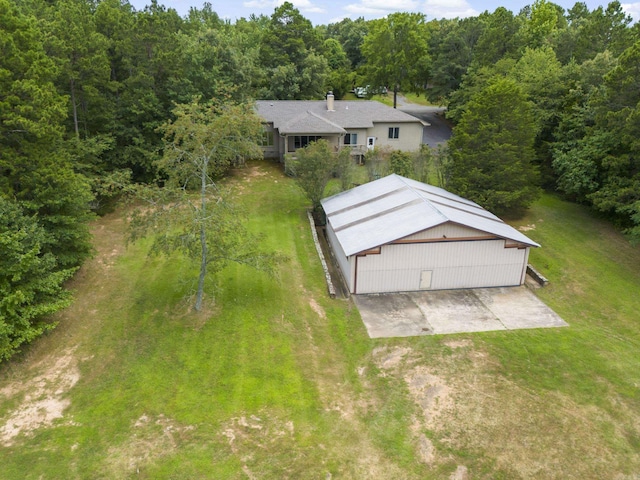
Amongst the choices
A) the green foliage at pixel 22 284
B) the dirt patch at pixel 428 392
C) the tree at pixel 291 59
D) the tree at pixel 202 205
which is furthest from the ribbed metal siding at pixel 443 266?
the tree at pixel 291 59

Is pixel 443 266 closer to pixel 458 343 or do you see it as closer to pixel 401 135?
pixel 458 343

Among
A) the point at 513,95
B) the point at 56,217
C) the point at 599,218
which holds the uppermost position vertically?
the point at 513,95

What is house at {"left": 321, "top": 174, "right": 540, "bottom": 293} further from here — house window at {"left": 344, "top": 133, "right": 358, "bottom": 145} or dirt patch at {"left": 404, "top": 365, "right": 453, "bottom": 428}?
house window at {"left": 344, "top": 133, "right": 358, "bottom": 145}

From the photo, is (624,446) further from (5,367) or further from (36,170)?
(36,170)

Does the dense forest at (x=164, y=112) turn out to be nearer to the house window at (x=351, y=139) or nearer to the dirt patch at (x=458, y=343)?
the house window at (x=351, y=139)

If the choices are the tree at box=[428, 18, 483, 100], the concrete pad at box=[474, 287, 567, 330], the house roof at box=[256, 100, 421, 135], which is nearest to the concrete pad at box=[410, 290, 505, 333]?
the concrete pad at box=[474, 287, 567, 330]

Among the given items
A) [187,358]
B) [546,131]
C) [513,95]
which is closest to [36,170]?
[187,358]
